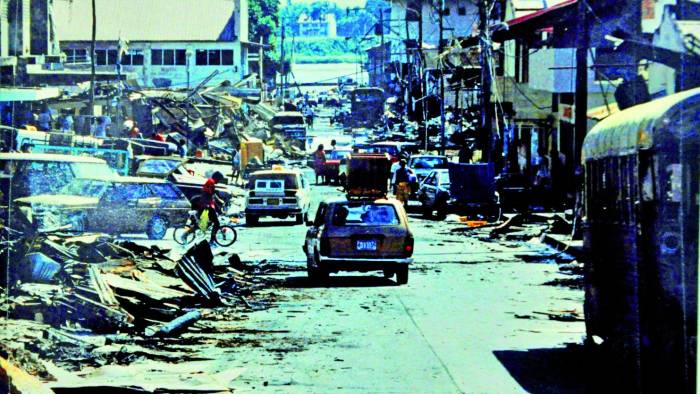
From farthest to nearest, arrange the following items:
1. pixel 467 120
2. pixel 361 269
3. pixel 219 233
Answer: pixel 467 120 → pixel 219 233 → pixel 361 269

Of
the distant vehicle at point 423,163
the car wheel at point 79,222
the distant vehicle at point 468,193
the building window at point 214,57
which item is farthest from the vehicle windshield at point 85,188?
the building window at point 214,57

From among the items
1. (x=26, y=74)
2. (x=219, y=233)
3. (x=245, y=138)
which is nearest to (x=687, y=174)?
(x=219, y=233)

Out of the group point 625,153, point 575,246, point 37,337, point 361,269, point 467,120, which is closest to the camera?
point 625,153

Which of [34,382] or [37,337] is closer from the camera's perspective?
[34,382]

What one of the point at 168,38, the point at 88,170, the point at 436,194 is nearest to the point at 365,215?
the point at 88,170

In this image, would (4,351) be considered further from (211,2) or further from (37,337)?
(211,2)

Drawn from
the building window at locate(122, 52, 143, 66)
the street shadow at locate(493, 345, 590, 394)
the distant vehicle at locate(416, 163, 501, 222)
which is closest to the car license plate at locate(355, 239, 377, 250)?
the street shadow at locate(493, 345, 590, 394)

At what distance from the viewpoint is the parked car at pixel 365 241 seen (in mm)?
22266

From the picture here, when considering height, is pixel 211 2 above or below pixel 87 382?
above

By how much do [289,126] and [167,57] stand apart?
2236 centimetres

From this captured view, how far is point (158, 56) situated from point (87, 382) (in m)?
89.4

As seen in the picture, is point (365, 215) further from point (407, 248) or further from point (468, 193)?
point (468, 193)

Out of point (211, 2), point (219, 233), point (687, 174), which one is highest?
point (211, 2)

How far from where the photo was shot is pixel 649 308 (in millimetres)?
11445
